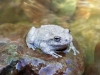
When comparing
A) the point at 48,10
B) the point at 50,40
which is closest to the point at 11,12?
the point at 48,10

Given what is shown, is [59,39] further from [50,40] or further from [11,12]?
[11,12]

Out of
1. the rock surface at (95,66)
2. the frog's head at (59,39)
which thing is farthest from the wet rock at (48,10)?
the frog's head at (59,39)

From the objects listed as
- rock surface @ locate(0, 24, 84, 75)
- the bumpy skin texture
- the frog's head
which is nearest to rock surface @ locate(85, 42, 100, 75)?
rock surface @ locate(0, 24, 84, 75)

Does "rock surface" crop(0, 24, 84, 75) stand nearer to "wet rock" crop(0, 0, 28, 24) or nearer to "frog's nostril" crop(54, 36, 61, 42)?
"frog's nostril" crop(54, 36, 61, 42)

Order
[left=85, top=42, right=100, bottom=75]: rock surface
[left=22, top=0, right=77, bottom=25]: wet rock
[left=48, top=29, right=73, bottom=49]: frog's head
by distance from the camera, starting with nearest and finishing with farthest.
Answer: [left=48, top=29, right=73, bottom=49]: frog's head
[left=85, top=42, right=100, bottom=75]: rock surface
[left=22, top=0, right=77, bottom=25]: wet rock

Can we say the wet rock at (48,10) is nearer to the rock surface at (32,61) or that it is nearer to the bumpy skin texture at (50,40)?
the bumpy skin texture at (50,40)

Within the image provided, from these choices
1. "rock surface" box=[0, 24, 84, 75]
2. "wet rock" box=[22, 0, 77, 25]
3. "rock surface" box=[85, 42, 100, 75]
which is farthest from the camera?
"wet rock" box=[22, 0, 77, 25]

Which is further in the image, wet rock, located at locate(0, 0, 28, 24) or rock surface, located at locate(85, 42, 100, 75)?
wet rock, located at locate(0, 0, 28, 24)
